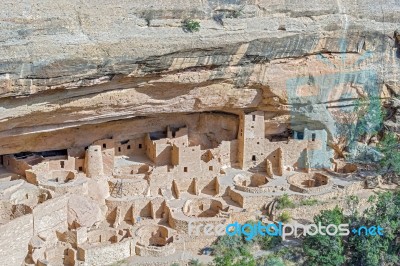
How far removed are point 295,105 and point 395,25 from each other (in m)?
3.70

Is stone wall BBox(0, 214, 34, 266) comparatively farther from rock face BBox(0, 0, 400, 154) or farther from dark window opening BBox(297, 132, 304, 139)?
dark window opening BBox(297, 132, 304, 139)

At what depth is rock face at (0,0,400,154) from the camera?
17.1 meters

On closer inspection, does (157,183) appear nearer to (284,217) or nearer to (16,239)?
(284,217)

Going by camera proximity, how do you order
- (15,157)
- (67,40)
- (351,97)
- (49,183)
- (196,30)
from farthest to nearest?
(351,97) → (15,157) → (49,183) → (196,30) → (67,40)

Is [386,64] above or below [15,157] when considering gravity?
above

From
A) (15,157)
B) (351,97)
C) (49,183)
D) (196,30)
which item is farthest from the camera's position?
(351,97)

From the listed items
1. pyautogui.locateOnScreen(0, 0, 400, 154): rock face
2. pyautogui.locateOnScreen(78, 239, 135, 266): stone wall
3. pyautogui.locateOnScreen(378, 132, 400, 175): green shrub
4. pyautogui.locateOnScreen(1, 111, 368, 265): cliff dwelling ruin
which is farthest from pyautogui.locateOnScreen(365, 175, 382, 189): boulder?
pyautogui.locateOnScreen(78, 239, 135, 266): stone wall

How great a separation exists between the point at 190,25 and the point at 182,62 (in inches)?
37.5

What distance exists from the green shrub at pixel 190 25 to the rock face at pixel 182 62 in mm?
144

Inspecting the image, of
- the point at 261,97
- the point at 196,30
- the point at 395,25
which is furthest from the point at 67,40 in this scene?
the point at 395,25

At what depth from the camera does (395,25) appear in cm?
2188

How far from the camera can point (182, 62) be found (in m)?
19.1

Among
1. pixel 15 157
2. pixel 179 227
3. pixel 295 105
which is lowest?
pixel 179 227

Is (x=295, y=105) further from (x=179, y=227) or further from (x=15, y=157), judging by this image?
(x=15, y=157)
